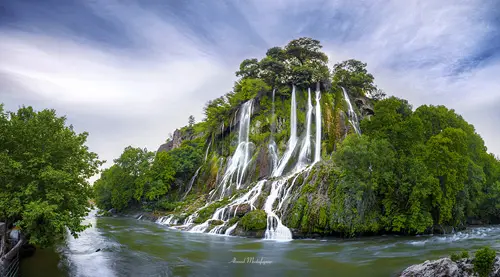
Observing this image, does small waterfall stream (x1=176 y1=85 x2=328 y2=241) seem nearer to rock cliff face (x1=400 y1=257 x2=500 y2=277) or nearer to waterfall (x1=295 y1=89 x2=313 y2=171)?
waterfall (x1=295 y1=89 x2=313 y2=171)

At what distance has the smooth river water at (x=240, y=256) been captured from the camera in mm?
14789

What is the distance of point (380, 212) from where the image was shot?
25766mm

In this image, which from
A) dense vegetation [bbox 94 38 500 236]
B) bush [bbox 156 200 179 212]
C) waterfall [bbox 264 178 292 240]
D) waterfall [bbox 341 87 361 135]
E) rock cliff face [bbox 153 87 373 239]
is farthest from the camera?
waterfall [bbox 341 87 361 135]

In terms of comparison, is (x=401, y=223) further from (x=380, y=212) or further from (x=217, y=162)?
(x=217, y=162)

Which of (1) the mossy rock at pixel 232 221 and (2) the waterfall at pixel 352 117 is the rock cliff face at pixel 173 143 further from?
(1) the mossy rock at pixel 232 221

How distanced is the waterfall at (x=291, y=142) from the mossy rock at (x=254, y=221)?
14.3m

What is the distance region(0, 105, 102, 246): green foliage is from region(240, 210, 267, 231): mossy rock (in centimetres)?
1386

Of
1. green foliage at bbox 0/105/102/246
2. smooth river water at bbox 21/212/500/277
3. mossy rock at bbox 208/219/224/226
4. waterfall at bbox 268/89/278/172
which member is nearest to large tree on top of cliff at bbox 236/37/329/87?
waterfall at bbox 268/89/278/172

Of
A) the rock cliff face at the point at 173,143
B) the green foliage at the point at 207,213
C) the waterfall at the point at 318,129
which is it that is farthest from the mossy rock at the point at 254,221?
the rock cliff face at the point at 173,143

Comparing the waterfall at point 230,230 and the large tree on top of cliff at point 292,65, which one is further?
the large tree on top of cliff at point 292,65

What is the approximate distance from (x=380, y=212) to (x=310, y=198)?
5.38 m

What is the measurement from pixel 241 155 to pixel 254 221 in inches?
861

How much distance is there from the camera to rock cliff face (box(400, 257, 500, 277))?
10.2 m

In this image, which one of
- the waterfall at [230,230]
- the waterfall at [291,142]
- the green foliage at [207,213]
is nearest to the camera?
the waterfall at [230,230]
